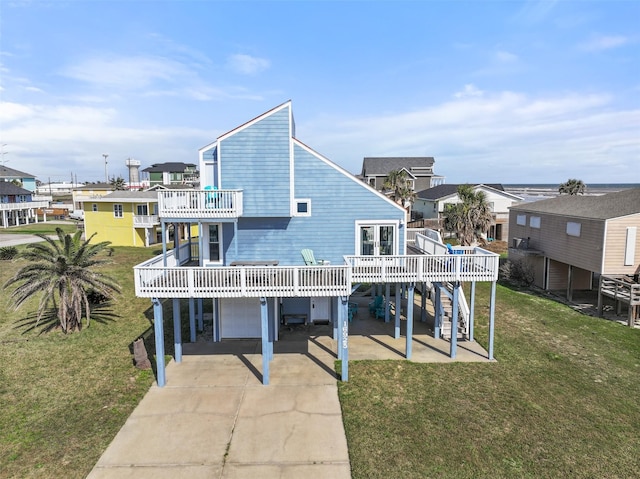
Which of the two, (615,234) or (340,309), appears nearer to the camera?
(340,309)

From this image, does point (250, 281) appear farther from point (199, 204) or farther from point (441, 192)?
point (441, 192)

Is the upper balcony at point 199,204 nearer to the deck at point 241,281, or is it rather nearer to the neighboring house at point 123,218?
the deck at point 241,281

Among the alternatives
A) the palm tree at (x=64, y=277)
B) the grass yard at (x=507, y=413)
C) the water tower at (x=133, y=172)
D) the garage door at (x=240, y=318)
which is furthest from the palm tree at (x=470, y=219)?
the water tower at (x=133, y=172)

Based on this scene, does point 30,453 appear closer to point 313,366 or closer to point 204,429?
point 204,429

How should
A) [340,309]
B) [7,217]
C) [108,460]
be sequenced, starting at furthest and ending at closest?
[7,217] → [340,309] → [108,460]

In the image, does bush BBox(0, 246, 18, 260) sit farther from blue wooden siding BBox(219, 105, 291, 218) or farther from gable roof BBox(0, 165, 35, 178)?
gable roof BBox(0, 165, 35, 178)

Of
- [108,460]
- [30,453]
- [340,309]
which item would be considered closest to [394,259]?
[340,309]
